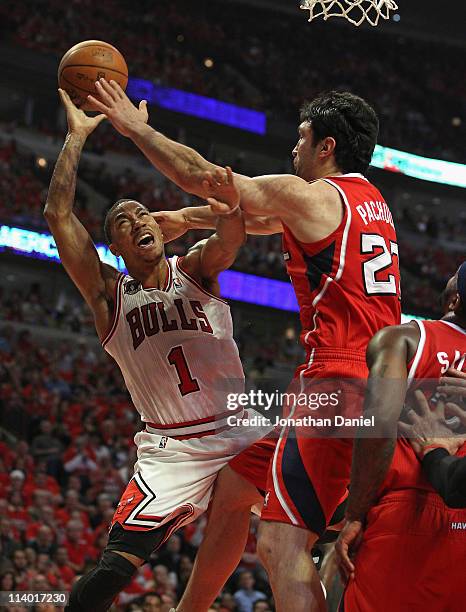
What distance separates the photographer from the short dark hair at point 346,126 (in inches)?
167

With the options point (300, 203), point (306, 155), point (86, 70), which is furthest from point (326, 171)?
point (86, 70)

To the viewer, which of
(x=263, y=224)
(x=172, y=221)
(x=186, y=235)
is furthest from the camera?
(x=186, y=235)

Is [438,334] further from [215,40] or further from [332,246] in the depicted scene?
[215,40]

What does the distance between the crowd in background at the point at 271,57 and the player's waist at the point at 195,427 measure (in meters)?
21.4

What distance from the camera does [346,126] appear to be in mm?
4246

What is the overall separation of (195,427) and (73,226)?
1.29m

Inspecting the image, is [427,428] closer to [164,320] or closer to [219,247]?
[219,247]

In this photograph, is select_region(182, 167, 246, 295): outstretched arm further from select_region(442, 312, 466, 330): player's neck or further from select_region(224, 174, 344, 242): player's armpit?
select_region(442, 312, 466, 330): player's neck

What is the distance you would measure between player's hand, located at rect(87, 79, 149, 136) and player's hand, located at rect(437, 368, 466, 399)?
1965mm

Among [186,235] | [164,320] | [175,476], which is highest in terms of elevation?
[186,235]

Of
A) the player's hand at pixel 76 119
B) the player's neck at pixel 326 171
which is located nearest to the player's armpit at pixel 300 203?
the player's neck at pixel 326 171

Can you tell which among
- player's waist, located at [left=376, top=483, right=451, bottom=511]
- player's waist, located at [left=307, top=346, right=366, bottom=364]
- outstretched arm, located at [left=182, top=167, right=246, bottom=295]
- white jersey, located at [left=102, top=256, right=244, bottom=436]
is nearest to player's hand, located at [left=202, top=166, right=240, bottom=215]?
outstretched arm, located at [left=182, top=167, right=246, bottom=295]

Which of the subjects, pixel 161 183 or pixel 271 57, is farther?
pixel 271 57

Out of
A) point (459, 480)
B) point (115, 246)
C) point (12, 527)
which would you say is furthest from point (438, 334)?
point (12, 527)
